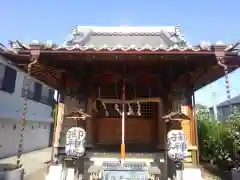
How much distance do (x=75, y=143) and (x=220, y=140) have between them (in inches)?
313

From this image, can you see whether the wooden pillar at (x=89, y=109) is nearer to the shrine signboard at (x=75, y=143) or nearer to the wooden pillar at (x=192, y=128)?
the shrine signboard at (x=75, y=143)

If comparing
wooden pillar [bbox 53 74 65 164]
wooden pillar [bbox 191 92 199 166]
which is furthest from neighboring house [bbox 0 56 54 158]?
wooden pillar [bbox 191 92 199 166]

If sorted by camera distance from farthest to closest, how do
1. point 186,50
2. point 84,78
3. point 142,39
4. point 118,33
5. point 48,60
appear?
point 118,33, point 142,39, point 84,78, point 48,60, point 186,50

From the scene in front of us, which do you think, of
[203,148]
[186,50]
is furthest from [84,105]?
[203,148]

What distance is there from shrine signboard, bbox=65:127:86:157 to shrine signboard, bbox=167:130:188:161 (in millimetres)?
2470

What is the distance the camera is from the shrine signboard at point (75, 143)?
5914 mm

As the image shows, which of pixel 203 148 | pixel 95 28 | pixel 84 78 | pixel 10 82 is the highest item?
pixel 95 28

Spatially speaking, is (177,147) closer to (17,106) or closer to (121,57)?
(121,57)

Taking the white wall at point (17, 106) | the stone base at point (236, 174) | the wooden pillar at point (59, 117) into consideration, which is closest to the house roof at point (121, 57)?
the wooden pillar at point (59, 117)

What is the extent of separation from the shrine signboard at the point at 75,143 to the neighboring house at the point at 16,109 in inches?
240

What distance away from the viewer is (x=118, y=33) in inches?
460

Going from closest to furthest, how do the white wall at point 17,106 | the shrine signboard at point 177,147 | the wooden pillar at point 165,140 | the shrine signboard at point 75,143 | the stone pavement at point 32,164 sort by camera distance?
the shrine signboard at point 177,147 < the shrine signboard at point 75,143 < the wooden pillar at point 165,140 < the stone pavement at point 32,164 < the white wall at point 17,106

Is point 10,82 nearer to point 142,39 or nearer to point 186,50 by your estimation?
point 142,39

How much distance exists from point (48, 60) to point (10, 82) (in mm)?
9580
